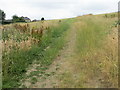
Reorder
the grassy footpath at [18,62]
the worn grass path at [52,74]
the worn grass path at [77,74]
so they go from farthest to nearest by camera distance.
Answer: the grassy footpath at [18,62]
the worn grass path at [52,74]
the worn grass path at [77,74]

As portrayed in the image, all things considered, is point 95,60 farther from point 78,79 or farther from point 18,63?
point 18,63

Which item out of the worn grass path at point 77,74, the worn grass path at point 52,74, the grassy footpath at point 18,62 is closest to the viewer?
the worn grass path at point 77,74

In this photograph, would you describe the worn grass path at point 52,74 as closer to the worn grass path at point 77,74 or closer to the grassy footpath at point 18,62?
the worn grass path at point 77,74

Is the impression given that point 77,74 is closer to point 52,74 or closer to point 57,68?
point 52,74

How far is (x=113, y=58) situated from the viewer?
462 centimetres

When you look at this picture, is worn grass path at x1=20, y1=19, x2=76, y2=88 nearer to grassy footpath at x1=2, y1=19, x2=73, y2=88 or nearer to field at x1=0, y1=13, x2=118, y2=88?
field at x1=0, y1=13, x2=118, y2=88

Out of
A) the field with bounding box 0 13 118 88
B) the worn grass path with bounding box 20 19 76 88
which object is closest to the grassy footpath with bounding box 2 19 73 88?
the field with bounding box 0 13 118 88

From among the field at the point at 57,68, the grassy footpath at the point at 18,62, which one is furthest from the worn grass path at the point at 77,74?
the grassy footpath at the point at 18,62

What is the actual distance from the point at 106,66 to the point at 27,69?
2.48 metres

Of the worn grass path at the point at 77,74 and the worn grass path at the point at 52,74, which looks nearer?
the worn grass path at the point at 77,74

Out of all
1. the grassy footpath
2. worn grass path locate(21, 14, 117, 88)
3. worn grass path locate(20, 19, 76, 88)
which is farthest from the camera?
the grassy footpath

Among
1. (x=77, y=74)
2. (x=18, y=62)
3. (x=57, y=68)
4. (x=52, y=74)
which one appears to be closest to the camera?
(x=77, y=74)

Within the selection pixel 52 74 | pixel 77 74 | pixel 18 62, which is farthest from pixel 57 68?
pixel 18 62

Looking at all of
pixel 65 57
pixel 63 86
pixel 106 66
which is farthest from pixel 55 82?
pixel 65 57
